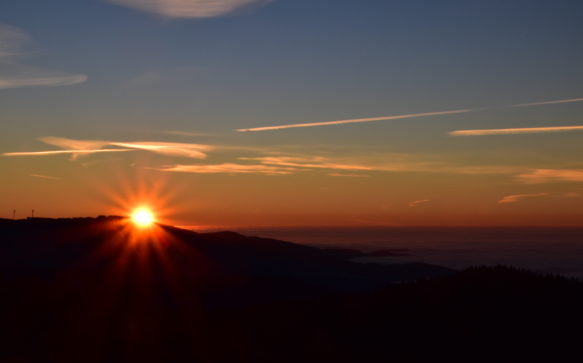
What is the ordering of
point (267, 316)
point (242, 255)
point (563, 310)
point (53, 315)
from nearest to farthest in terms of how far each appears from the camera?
point (563, 310), point (267, 316), point (53, 315), point (242, 255)

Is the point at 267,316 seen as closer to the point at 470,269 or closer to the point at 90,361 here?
the point at 90,361

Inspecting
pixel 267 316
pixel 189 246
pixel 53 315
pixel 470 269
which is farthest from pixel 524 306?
pixel 189 246

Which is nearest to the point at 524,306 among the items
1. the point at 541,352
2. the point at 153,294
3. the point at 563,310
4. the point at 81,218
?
the point at 563,310

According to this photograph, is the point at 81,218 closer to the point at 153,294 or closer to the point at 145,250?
the point at 145,250

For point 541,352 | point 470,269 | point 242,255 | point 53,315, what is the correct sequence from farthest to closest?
point 242,255 → point 53,315 → point 470,269 → point 541,352

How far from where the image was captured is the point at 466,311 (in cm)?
2964

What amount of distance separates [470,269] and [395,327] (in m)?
10.8

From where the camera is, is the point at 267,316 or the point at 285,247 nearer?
the point at 267,316

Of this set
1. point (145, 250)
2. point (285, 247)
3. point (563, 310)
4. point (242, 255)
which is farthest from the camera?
point (285, 247)

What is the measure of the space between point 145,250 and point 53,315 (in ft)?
131

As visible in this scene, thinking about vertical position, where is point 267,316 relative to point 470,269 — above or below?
below

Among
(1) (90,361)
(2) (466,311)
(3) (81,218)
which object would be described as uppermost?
(3) (81,218)

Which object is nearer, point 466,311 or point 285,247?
point 466,311

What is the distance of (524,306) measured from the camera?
98.2 ft
